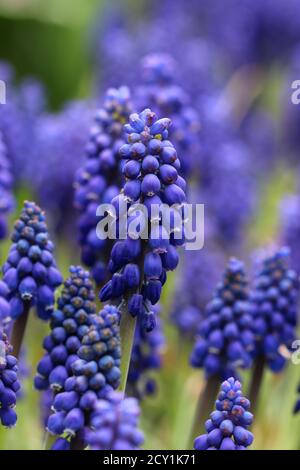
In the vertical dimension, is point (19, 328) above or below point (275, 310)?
below

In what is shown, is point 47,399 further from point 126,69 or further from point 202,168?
point 126,69

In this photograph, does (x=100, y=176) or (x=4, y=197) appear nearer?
(x=100, y=176)

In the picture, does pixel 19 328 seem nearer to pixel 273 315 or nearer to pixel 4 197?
pixel 4 197

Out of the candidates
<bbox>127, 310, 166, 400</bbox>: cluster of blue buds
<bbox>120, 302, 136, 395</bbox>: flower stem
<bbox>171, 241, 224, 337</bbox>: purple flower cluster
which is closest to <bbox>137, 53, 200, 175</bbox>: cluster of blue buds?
<bbox>171, 241, 224, 337</bbox>: purple flower cluster

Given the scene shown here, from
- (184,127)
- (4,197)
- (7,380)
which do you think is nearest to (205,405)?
(7,380)

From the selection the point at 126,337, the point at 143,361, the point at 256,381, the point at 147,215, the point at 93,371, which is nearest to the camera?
the point at 93,371
